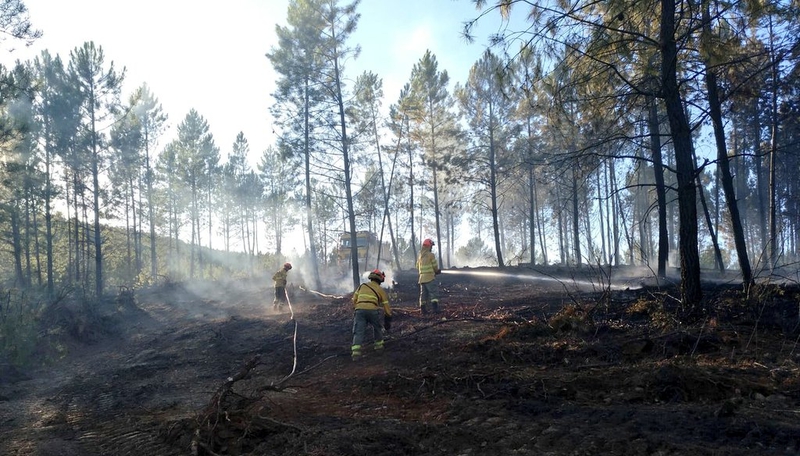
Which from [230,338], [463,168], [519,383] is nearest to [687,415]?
[519,383]

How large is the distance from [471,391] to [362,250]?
27.8 m

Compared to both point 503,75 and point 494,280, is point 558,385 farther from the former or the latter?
point 494,280

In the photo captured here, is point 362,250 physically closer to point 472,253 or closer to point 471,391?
point 472,253

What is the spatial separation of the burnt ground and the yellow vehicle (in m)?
21.1

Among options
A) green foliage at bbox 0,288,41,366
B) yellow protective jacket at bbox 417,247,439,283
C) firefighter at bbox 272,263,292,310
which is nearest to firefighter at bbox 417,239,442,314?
yellow protective jacket at bbox 417,247,439,283

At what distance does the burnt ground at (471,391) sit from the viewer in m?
4.46

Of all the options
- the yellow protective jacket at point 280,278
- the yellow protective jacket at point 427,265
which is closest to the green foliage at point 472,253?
the yellow protective jacket at point 280,278

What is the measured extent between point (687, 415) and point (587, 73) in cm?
557

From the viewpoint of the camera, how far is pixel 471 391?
6023 mm

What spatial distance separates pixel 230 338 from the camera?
12.9 m

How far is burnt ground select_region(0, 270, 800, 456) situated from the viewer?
14.6ft

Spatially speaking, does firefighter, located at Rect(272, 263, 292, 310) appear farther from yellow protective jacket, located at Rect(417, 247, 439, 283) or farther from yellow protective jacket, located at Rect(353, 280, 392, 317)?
yellow protective jacket, located at Rect(353, 280, 392, 317)

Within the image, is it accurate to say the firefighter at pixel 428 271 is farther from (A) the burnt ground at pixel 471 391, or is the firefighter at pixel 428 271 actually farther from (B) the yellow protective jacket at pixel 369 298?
(B) the yellow protective jacket at pixel 369 298

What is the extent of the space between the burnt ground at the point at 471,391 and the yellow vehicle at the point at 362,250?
21.1m
